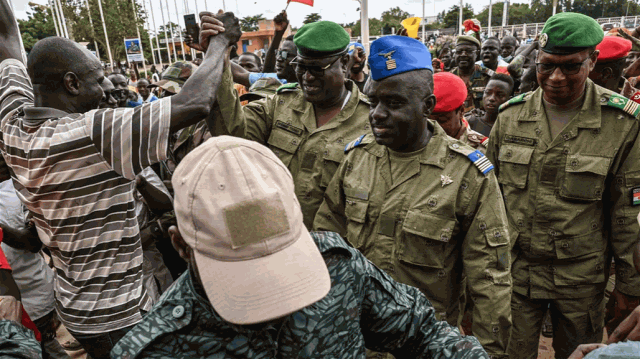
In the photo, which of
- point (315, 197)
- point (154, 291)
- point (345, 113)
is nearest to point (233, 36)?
point (345, 113)

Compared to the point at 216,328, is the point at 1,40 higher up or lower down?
higher up

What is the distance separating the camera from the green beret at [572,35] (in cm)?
246

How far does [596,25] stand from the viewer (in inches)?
99.8

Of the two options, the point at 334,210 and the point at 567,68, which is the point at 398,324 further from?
the point at 567,68

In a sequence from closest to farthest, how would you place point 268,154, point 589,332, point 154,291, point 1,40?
point 268,154 < point 589,332 < point 1,40 < point 154,291

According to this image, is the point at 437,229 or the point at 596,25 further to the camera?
the point at 596,25

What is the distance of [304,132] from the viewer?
3.08 metres

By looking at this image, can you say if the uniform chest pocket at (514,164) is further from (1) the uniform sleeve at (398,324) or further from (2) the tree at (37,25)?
(2) the tree at (37,25)

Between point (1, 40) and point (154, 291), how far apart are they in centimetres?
203

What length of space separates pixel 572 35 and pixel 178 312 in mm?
2526

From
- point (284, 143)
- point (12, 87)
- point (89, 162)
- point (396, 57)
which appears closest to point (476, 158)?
point (396, 57)

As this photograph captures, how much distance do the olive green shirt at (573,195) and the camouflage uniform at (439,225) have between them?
2.45ft

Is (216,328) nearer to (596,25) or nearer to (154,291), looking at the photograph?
(154,291)

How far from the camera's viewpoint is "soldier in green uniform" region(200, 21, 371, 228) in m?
2.85
